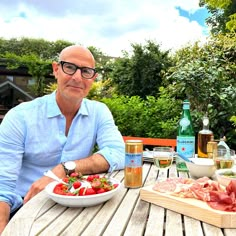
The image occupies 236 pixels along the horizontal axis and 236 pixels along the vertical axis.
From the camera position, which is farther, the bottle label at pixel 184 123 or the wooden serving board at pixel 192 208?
the bottle label at pixel 184 123

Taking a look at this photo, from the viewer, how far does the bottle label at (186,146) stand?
1.50 metres

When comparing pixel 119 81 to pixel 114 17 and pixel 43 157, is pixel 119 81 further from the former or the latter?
pixel 114 17

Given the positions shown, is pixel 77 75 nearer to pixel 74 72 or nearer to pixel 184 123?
pixel 74 72

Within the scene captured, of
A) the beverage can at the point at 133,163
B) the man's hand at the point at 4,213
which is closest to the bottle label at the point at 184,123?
the beverage can at the point at 133,163

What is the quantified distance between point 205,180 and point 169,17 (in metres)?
10.4

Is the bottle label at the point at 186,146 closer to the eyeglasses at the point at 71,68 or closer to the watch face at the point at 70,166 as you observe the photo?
the watch face at the point at 70,166

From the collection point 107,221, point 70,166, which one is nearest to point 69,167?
point 70,166

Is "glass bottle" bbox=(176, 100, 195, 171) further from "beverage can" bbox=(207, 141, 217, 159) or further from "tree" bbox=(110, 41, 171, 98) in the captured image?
"tree" bbox=(110, 41, 171, 98)

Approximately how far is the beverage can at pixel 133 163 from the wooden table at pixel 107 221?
142mm

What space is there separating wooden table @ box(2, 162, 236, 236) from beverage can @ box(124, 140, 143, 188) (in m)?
0.14

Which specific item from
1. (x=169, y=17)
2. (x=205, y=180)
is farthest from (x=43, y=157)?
(x=169, y=17)

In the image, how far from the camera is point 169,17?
34.8ft

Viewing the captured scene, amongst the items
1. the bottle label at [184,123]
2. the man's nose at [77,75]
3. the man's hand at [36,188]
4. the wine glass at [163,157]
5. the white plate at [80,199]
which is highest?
the man's nose at [77,75]

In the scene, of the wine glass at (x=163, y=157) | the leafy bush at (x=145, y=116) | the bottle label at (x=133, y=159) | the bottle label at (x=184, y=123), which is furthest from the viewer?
the leafy bush at (x=145, y=116)
